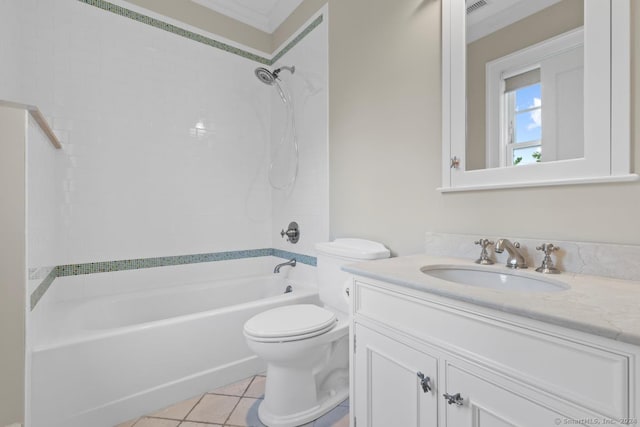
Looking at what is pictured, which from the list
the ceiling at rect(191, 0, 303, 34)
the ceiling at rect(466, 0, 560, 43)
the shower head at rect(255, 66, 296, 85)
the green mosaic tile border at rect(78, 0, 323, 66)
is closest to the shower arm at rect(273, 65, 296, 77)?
the shower head at rect(255, 66, 296, 85)

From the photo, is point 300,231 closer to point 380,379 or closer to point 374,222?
point 374,222

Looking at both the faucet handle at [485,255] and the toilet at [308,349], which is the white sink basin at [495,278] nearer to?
the faucet handle at [485,255]

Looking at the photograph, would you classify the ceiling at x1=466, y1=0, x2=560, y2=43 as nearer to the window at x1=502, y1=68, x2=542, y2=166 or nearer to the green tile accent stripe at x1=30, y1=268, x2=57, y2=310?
the window at x1=502, y1=68, x2=542, y2=166

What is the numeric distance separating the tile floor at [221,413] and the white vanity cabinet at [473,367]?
46 centimetres

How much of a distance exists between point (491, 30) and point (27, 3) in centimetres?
252

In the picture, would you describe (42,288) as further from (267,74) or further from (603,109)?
(603,109)

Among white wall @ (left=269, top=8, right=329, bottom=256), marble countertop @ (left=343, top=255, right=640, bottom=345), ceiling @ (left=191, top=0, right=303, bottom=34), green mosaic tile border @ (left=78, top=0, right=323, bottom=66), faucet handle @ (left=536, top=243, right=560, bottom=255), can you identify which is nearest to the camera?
marble countertop @ (left=343, top=255, right=640, bottom=345)

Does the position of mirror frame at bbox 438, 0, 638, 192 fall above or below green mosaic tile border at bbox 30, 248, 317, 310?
above

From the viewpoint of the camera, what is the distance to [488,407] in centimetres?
71

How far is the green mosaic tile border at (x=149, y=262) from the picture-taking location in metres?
1.65

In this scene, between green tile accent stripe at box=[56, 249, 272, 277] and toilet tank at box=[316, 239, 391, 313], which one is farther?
green tile accent stripe at box=[56, 249, 272, 277]

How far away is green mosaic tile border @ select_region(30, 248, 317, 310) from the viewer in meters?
1.65

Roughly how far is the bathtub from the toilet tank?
30 centimetres

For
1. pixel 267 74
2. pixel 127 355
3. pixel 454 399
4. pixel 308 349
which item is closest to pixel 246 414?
pixel 308 349
